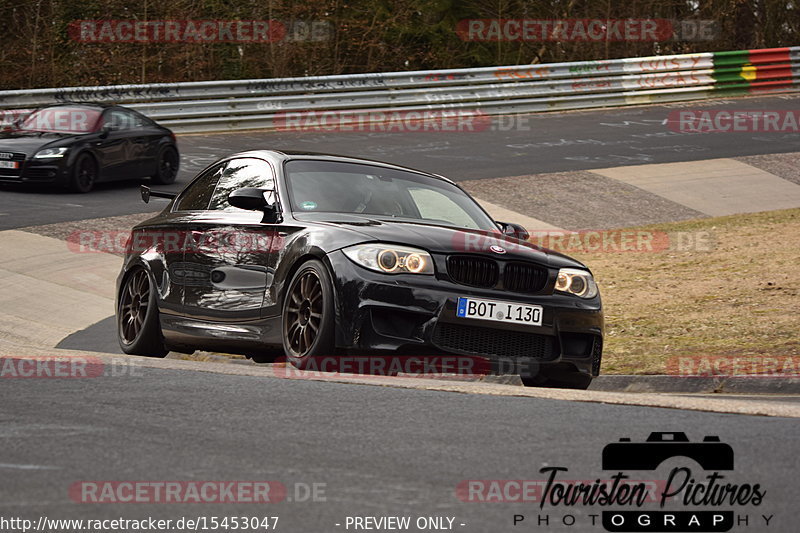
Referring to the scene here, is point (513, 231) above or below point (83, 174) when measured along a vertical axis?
above

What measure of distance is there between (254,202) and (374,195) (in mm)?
830

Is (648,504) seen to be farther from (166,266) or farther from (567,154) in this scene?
(567,154)

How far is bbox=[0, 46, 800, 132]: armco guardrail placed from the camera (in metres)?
26.0

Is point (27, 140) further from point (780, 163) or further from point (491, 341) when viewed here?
point (491, 341)

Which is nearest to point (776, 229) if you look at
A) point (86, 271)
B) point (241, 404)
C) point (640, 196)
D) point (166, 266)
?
point (640, 196)

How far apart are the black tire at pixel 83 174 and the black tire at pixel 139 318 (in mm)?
10076

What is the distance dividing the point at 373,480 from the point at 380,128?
23.5m

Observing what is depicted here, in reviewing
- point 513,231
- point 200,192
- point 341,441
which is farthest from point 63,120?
point 341,441

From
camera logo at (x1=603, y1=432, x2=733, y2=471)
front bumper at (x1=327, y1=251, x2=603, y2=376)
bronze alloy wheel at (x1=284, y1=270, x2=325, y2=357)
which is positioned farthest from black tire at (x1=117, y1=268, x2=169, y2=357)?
camera logo at (x1=603, y1=432, x2=733, y2=471)

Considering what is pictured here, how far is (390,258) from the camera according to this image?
7422 millimetres

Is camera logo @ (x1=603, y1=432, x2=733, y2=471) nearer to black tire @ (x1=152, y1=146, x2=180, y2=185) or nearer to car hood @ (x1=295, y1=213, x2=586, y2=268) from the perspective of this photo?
car hood @ (x1=295, y1=213, x2=586, y2=268)

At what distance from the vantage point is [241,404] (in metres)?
5.91

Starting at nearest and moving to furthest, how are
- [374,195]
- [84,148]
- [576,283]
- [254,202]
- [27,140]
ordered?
[576,283]
[254,202]
[374,195]
[27,140]
[84,148]

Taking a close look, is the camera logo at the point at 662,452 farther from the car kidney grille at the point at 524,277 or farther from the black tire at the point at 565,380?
the black tire at the point at 565,380
